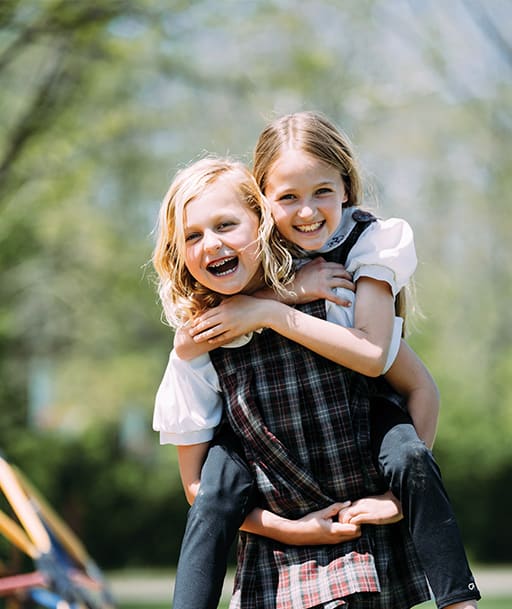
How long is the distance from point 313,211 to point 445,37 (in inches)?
555

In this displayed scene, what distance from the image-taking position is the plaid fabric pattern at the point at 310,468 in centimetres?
225

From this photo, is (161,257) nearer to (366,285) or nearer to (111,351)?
(366,285)

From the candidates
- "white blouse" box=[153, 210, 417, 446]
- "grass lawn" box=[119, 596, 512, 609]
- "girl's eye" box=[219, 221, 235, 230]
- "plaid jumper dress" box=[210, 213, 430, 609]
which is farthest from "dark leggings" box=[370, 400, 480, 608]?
"grass lawn" box=[119, 596, 512, 609]

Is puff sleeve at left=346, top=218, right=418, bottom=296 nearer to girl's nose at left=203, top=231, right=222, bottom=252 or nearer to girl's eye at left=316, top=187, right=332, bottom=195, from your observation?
girl's eye at left=316, top=187, right=332, bottom=195

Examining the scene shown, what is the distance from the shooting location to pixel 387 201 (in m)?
15.2

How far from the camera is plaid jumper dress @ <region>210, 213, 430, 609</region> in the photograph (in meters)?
2.25

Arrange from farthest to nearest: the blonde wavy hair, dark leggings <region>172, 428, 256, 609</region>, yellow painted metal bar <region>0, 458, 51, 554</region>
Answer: yellow painted metal bar <region>0, 458, 51, 554</region> < the blonde wavy hair < dark leggings <region>172, 428, 256, 609</region>

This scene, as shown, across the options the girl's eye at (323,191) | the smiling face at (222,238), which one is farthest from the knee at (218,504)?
the girl's eye at (323,191)

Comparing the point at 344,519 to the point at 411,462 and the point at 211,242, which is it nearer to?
the point at 411,462

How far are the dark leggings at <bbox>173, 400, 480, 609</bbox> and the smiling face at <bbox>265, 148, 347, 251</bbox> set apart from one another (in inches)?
16.5

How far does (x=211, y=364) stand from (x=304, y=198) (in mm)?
442

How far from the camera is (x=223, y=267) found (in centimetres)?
231

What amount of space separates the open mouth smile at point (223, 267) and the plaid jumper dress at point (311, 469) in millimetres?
193

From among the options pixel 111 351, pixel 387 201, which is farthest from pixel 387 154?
pixel 111 351
